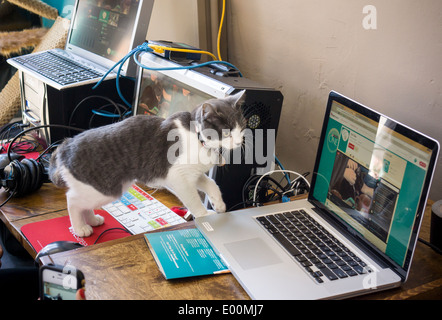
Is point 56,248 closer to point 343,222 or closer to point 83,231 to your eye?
point 83,231

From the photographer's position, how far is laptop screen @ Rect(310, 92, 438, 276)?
728mm

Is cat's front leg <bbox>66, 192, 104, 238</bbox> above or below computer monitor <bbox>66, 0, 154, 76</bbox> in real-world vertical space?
below

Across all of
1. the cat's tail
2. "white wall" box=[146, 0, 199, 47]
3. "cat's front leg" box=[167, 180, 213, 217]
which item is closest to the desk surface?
"cat's front leg" box=[167, 180, 213, 217]

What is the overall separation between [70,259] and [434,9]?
0.95 meters

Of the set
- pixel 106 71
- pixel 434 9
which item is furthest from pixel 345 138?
pixel 106 71

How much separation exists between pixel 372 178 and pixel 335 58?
493 mm

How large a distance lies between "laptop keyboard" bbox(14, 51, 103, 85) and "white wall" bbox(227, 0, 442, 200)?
540mm

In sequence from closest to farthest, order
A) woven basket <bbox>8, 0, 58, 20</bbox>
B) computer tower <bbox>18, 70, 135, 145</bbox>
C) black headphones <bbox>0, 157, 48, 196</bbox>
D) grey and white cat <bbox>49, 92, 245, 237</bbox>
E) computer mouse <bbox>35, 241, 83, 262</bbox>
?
computer mouse <bbox>35, 241, 83, 262</bbox> → grey and white cat <bbox>49, 92, 245, 237</bbox> → black headphones <bbox>0, 157, 48, 196</bbox> → computer tower <bbox>18, 70, 135, 145</bbox> → woven basket <bbox>8, 0, 58, 20</bbox>

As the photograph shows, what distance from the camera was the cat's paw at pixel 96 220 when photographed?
1.11 metres

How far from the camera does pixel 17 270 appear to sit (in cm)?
98

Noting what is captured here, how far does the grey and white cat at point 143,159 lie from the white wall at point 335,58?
386 mm

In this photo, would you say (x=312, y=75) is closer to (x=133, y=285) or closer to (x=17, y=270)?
(x=133, y=285)

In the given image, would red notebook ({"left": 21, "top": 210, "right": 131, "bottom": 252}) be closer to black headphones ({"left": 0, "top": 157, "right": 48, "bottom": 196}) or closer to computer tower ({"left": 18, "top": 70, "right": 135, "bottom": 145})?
black headphones ({"left": 0, "top": 157, "right": 48, "bottom": 196})

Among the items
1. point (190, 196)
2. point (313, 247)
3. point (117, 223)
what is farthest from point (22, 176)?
point (313, 247)
